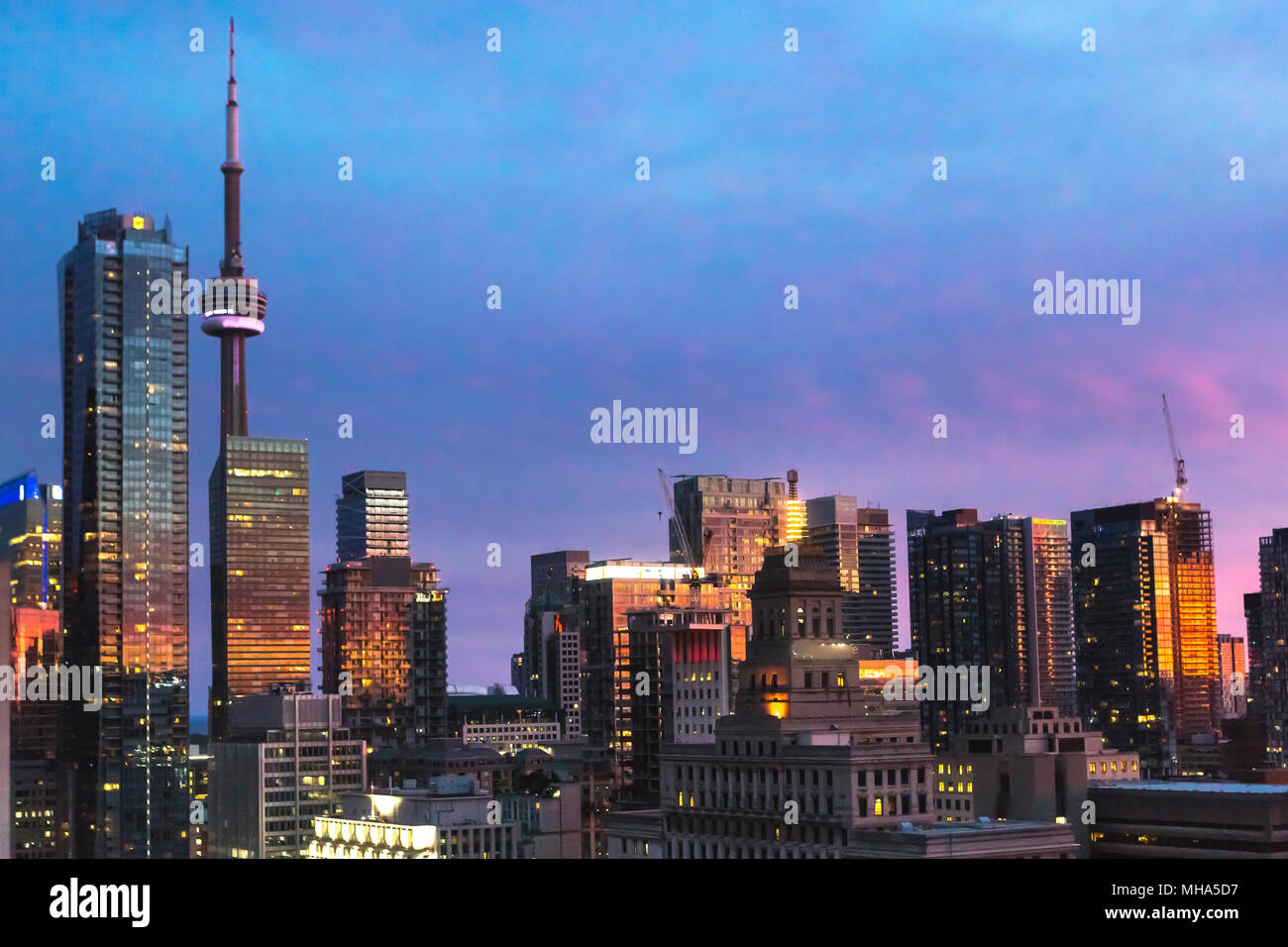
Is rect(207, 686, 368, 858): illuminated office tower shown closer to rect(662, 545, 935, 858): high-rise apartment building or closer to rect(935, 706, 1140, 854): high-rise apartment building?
rect(662, 545, 935, 858): high-rise apartment building

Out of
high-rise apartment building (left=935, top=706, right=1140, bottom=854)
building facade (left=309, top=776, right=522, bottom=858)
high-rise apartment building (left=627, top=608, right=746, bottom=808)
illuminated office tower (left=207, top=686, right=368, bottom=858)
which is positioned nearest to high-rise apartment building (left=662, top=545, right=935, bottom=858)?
high-rise apartment building (left=935, top=706, right=1140, bottom=854)

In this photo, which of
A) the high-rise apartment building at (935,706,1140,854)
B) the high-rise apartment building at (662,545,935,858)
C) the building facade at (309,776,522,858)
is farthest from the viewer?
the high-rise apartment building at (935,706,1140,854)
